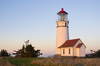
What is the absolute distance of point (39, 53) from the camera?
32500mm

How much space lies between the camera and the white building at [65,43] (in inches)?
1223

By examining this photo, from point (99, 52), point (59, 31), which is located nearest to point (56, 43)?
point (59, 31)

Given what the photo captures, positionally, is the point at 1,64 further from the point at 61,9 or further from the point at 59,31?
the point at 61,9

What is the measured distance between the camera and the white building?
31062 millimetres

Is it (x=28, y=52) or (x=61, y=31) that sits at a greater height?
(x=61, y=31)

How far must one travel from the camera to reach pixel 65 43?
33.4 m

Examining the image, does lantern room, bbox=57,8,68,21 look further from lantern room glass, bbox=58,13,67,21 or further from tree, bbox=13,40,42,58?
tree, bbox=13,40,42,58

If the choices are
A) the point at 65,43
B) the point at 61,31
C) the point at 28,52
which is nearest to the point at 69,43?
the point at 65,43

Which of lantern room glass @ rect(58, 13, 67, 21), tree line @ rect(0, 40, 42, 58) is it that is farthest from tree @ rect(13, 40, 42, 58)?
lantern room glass @ rect(58, 13, 67, 21)

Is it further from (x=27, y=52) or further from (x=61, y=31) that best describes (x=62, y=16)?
(x=27, y=52)

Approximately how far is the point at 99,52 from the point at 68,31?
8.45 metres

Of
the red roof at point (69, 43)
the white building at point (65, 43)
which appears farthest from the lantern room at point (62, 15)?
the red roof at point (69, 43)

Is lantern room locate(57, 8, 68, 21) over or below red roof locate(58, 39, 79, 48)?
over

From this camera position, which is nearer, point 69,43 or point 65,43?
point 69,43
